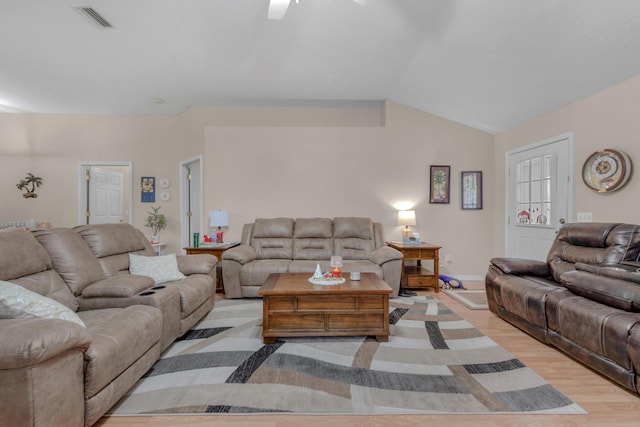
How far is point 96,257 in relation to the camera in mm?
2533

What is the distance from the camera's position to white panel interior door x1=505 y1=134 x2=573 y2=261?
355cm

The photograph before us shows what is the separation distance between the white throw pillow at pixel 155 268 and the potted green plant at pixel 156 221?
2543 mm

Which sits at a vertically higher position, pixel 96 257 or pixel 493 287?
pixel 96 257

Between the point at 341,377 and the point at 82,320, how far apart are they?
1649mm

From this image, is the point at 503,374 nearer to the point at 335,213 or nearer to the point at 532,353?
the point at 532,353

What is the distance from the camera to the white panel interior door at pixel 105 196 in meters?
5.33

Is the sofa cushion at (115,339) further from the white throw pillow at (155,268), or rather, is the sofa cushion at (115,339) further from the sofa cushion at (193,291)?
the white throw pillow at (155,268)

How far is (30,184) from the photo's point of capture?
5.25 metres

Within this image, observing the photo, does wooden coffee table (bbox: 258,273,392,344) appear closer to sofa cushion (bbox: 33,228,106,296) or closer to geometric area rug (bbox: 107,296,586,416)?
geometric area rug (bbox: 107,296,586,416)

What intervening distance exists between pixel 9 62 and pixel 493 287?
6232 mm

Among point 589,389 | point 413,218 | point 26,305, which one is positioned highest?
point 413,218

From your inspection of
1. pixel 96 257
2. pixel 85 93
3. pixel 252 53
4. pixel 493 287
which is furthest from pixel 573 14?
pixel 85 93

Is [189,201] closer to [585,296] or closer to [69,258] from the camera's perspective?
[69,258]

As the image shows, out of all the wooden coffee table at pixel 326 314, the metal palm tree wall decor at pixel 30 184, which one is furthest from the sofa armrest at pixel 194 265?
the metal palm tree wall decor at pixel 30 184
